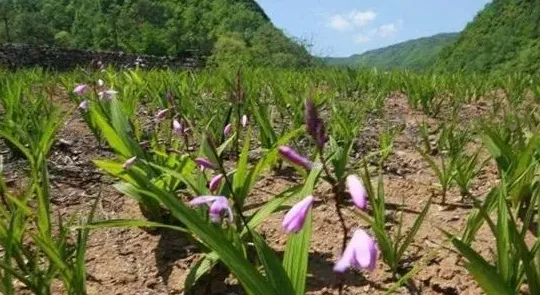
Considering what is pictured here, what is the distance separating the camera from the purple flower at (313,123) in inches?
41.5

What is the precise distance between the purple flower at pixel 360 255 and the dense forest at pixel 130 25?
5234 centimetres

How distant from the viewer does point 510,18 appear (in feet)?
224

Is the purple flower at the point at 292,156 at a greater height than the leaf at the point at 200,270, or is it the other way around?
the purple flower at the point at 292,156

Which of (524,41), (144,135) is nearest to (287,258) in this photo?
(144,135)

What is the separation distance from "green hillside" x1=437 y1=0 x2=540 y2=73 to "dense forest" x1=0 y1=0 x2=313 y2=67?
893 inches

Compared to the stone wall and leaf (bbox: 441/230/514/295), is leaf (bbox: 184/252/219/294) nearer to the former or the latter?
leaf (bbox: 441/230/514/295)

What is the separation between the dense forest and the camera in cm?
6538

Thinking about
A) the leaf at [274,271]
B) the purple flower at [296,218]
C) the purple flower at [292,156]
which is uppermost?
the purple flower at [292,156]

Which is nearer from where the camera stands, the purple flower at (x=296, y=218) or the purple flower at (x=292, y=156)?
the purple flower at (x=296, y=218)

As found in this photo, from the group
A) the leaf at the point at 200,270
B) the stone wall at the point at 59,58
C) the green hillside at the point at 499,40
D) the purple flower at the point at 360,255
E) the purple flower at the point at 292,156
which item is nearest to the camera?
the purple flower at the point at 360,255

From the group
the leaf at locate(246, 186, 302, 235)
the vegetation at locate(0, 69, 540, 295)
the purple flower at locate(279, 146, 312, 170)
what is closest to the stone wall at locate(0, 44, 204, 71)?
the vegetation at locate(0, 69, 540, 295)

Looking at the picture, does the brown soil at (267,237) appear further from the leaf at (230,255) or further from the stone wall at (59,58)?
the stone wall at (59,58)

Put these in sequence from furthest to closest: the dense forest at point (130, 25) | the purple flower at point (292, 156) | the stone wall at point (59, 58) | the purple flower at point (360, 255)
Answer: the dense forest at point (130, 25), the stone wall at point (59, 58), the purple flower at point (292, 156), the purple flower at point (360, 255)

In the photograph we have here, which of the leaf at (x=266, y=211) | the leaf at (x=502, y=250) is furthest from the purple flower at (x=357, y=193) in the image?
the leaf at (x=266, y=211)
